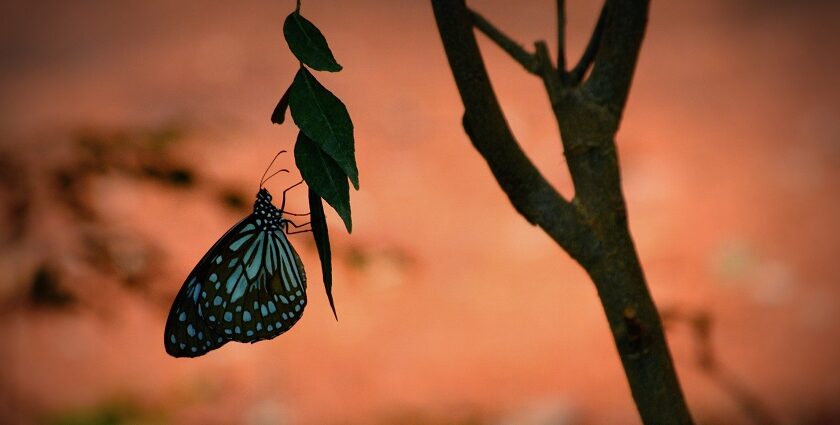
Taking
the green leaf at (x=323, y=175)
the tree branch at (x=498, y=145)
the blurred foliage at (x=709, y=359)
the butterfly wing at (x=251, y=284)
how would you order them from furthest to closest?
1. the blurred foliage at (x=709, y=359)
2. the butterfly wing at (x=251, y=284)
3. the tree branch at (x=498, y=145)
4. the green leaf at (x=323, y=175)

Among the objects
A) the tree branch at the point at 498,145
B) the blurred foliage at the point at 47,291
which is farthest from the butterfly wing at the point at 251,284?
the blurred foliage at the point at 47,291

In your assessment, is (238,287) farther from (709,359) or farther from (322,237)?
(709,359)

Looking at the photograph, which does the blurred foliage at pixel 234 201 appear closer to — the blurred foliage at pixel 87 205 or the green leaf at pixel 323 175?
the blurred foliage at pixel 87 205

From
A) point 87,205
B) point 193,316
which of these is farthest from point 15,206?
point 193,316

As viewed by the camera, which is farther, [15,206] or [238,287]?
[15,206]

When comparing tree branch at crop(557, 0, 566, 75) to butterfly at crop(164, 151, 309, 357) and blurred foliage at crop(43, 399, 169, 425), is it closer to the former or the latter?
butterfly at crop(164, 151, 309, 357)

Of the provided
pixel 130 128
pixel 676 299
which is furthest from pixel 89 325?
pixel 676 299

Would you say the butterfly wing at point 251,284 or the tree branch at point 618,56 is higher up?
the tree branch at point 618,56
